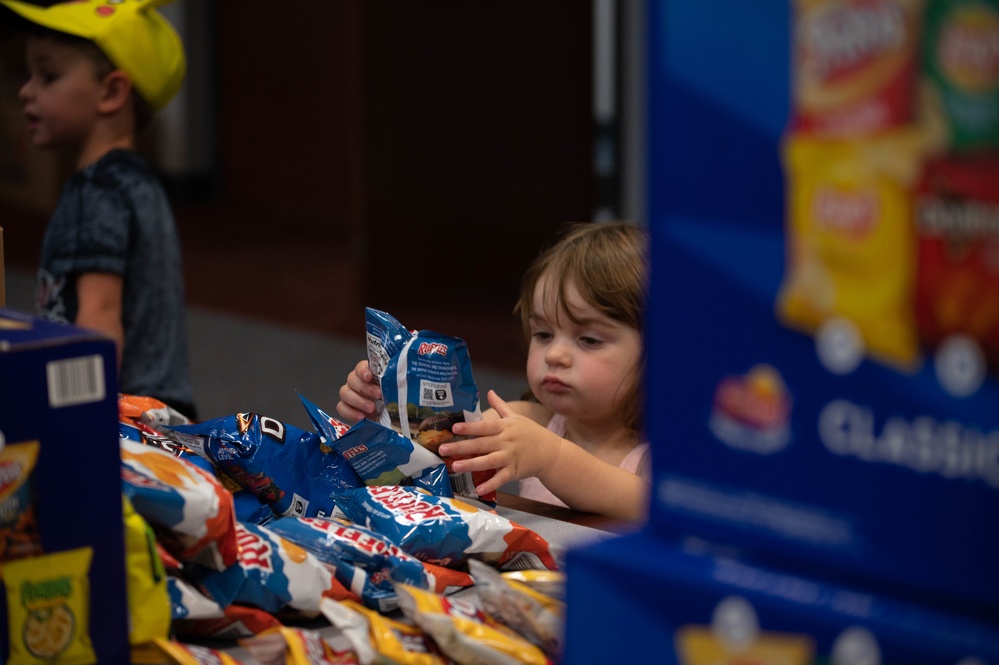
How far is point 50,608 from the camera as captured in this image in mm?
763

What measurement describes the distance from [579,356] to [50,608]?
2.66 ft

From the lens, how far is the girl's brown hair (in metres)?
1.45

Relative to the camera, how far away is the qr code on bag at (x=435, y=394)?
1123mm

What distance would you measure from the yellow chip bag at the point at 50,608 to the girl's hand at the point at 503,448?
0.43 metres

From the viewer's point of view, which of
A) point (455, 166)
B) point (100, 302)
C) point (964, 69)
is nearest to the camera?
point (964, 69)

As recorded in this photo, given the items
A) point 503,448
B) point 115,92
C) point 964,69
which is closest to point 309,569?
point 503,448

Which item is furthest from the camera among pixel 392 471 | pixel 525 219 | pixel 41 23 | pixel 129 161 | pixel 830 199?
pixel 525 219

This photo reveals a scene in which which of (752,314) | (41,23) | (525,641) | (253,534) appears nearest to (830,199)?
(752,314)

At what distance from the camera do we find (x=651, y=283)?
641mm

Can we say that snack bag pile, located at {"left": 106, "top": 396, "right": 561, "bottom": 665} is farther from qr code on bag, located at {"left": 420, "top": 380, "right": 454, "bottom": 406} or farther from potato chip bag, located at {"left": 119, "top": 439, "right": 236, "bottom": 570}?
qr code on bag, located at {"left": 420, "top": 380, "right": 454, "bottom": 406}

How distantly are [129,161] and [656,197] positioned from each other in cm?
166

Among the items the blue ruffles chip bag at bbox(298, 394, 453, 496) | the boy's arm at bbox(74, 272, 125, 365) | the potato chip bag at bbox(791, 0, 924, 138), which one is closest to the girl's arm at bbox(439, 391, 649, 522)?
the blue ruffles chip bag at bbox(298, 394, 453, 496)

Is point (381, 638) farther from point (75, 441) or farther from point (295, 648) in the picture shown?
point (75, 441)

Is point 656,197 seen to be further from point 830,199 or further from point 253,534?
point 253,534
